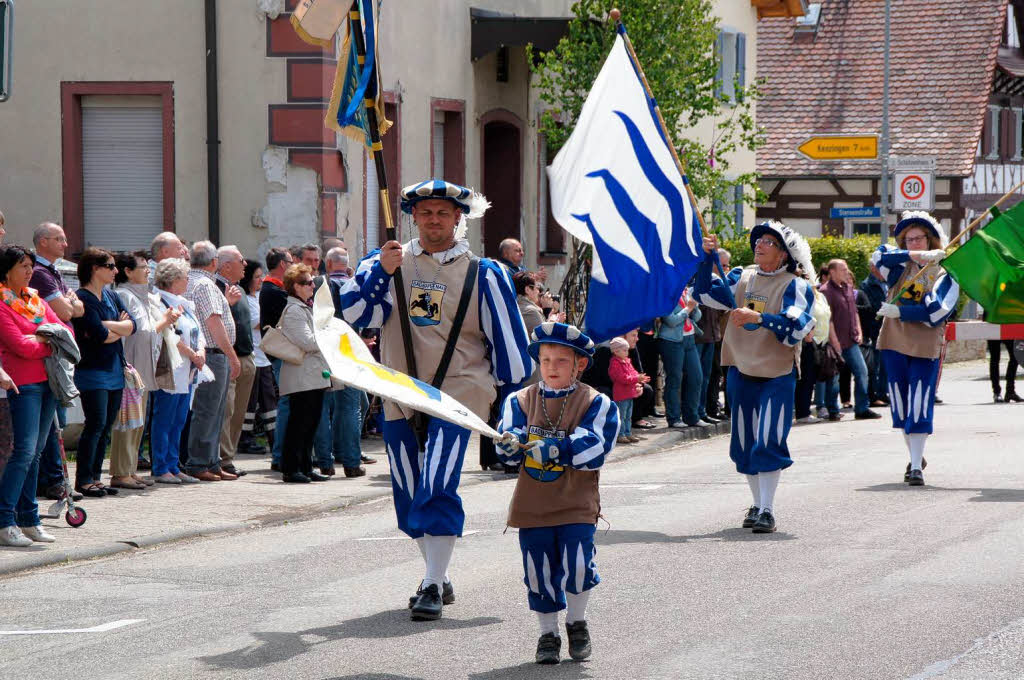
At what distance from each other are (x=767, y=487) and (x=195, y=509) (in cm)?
395

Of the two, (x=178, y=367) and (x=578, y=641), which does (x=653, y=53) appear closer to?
(x=178, y=367)

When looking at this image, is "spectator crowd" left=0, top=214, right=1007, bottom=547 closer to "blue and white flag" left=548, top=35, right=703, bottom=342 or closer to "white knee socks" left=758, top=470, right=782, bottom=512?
"blue and white flag" left=548, top=35, right=703, bottom=342

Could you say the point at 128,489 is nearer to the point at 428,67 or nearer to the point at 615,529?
the point at 615,529

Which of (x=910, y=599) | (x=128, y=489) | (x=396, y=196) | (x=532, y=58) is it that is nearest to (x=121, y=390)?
(x=128, y=489)

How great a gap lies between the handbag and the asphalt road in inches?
58.6

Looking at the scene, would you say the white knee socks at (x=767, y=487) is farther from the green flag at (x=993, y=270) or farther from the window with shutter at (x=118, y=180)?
the window with shutter at (x=118, y=180)

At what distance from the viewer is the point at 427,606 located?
25.0 ft

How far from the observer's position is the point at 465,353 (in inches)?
308

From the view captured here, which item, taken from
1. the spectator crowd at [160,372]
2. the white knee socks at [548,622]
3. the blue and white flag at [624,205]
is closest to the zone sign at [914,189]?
the spectator crowd at [160,372]

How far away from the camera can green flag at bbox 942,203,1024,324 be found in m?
12.1

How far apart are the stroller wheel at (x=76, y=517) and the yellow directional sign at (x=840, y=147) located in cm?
1549

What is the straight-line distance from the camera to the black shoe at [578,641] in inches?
268

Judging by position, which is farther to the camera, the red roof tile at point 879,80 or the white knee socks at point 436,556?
the red roof tile at point 879,80

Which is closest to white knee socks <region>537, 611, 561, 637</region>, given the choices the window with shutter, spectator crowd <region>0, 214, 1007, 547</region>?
spectator crowd <region>0, 214, 1007, 547</region>
